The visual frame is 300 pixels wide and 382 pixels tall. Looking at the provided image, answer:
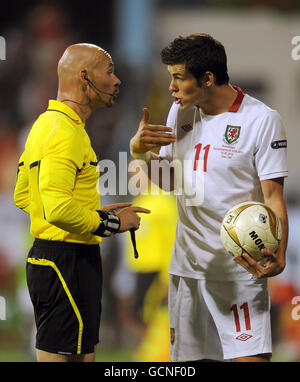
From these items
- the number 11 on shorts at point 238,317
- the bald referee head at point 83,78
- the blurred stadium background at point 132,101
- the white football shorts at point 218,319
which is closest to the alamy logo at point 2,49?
the blurred stadium background at point 132,101

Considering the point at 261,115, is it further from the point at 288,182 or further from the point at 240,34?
the point at 240,34

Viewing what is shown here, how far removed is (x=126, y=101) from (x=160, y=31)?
2.06 metres

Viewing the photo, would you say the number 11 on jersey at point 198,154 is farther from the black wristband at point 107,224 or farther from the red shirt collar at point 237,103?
the black wristband at point 107,224

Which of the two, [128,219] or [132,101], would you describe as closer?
[128,219]

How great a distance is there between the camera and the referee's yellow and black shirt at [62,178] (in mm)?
3078

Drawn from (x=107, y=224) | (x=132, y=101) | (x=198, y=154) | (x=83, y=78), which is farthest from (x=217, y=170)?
(x=132, y=101)

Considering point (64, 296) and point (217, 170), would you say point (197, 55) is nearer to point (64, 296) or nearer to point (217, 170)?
point (217, 170)

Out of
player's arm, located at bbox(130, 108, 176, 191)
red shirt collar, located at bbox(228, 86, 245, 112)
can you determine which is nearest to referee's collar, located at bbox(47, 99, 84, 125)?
player's arm, located at bbox(130, 108, 176, 191)

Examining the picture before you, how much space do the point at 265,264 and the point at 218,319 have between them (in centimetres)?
49

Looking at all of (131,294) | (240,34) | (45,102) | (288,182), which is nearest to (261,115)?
(131,294)

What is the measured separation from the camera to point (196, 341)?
3658 millimetres

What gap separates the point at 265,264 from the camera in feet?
10.6

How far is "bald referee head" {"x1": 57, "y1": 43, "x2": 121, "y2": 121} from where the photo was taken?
132 inches

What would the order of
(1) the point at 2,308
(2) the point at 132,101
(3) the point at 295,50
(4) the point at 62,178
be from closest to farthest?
(4) the point at 62,178 < (1) the point at 2,308 < (2) the point at 132,101 < (3) the point at 295,50
